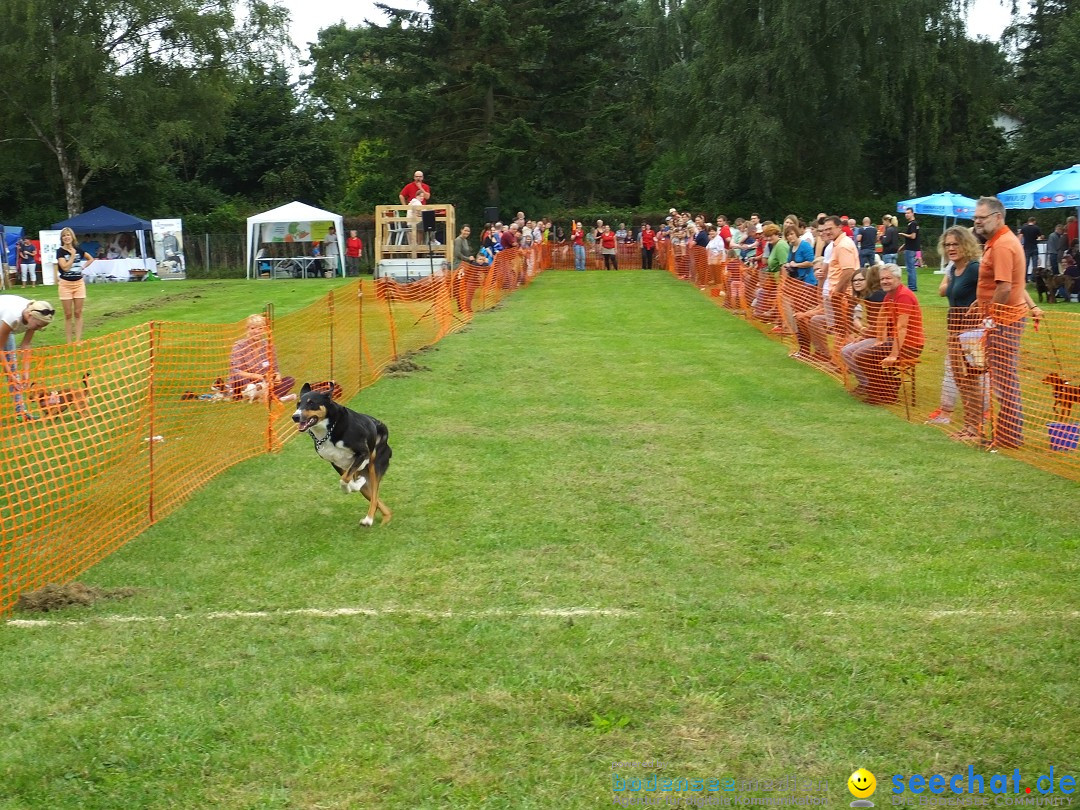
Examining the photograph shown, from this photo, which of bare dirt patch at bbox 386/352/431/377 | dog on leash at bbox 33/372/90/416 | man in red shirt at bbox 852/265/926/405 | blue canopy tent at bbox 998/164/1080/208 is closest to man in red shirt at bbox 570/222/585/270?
blue canopy tent at bbox 998/164/1080/208

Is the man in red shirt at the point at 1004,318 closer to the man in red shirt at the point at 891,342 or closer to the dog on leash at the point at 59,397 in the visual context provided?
the man in red shirt at the point at 891,342

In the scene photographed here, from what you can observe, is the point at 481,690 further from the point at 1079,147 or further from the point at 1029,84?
the point at 1029,84

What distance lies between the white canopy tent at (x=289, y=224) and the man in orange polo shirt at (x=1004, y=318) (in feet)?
96.4

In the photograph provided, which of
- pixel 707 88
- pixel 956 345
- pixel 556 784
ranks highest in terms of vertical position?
pixel 707 88

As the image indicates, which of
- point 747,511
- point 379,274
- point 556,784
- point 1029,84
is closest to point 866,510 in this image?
point 747,511

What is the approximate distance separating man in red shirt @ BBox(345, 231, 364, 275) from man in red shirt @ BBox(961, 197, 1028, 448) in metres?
30.9

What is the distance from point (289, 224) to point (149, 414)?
2947cm

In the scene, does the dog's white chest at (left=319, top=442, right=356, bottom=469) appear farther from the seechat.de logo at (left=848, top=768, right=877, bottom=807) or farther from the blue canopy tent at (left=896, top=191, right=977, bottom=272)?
the blue canopy tent at (left=896, top=191, right=977, bottom=272)

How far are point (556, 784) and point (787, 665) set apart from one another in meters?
1.40

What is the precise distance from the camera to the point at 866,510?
722 cm

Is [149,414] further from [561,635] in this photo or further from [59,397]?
[561,635]

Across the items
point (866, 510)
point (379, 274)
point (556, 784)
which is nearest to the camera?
point (556, 784)

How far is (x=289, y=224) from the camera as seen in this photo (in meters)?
37.0

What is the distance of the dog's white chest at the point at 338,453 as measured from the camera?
6941 millimetres
